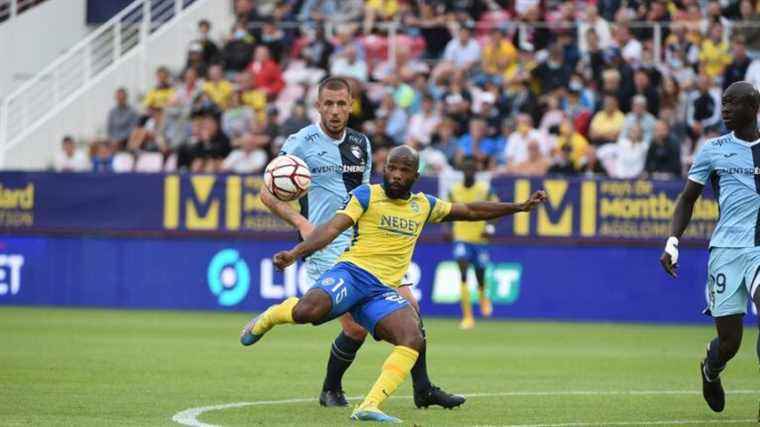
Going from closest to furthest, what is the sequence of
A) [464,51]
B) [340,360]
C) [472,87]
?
[340,360] < [472,87] < [464,51]

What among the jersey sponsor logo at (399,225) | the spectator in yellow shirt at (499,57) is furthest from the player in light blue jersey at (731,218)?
the spectator in yellow shirt at (499,57)

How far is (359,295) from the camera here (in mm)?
10984

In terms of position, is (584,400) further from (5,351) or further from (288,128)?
(288,128)

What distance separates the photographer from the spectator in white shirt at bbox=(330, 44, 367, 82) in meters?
28.6

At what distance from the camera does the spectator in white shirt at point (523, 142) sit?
26.1m

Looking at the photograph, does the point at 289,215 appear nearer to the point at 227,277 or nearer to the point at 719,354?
the point at 719,354

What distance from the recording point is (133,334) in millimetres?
20125

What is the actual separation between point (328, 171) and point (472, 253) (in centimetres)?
1143

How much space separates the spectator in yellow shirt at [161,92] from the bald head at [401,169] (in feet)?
61.0

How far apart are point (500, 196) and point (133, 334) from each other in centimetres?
693

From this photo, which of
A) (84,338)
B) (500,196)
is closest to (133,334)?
(84,338)

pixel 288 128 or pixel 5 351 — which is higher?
pixel 288 128

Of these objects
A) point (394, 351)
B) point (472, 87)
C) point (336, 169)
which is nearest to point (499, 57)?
point (472, 87)

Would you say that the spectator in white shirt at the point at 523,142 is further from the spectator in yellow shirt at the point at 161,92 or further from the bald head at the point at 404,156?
the bald head at the point at 404,156
